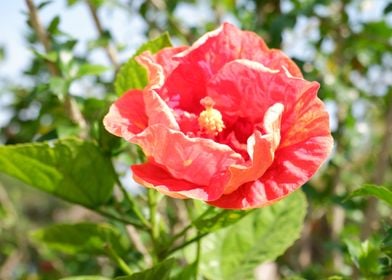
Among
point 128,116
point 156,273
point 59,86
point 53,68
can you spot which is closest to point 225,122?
point 128,116

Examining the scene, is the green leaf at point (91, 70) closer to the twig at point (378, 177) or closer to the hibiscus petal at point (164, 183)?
the hibiscus petal at point (164, 183)

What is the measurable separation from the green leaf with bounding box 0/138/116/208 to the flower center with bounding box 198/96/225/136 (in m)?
0.22

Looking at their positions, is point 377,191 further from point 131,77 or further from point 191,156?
point 131,77

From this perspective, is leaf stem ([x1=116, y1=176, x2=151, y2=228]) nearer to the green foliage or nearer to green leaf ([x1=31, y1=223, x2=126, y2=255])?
green leaf ([x1=31, y1=223, x2=126, y2=255])

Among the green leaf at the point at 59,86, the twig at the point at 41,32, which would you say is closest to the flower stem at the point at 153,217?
the green leaf at the point at 59,86

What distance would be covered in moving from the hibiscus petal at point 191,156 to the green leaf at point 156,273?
0.17 meters

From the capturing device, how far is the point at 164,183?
87cm

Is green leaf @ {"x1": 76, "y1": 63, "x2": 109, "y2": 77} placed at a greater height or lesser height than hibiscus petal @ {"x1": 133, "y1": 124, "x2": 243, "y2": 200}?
lesser

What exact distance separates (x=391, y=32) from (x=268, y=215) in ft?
3.61

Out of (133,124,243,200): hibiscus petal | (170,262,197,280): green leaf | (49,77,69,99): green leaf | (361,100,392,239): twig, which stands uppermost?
(133,124,243,200): hibiscus petal

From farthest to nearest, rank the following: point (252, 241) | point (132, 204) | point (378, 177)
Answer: point (378, 177) < point (252, 241) < point (132, 204)

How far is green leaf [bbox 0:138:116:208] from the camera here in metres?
1.08

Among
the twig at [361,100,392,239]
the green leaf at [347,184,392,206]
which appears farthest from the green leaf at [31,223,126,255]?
the twig at [361,100,392,239]

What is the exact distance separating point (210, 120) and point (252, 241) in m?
0.42
